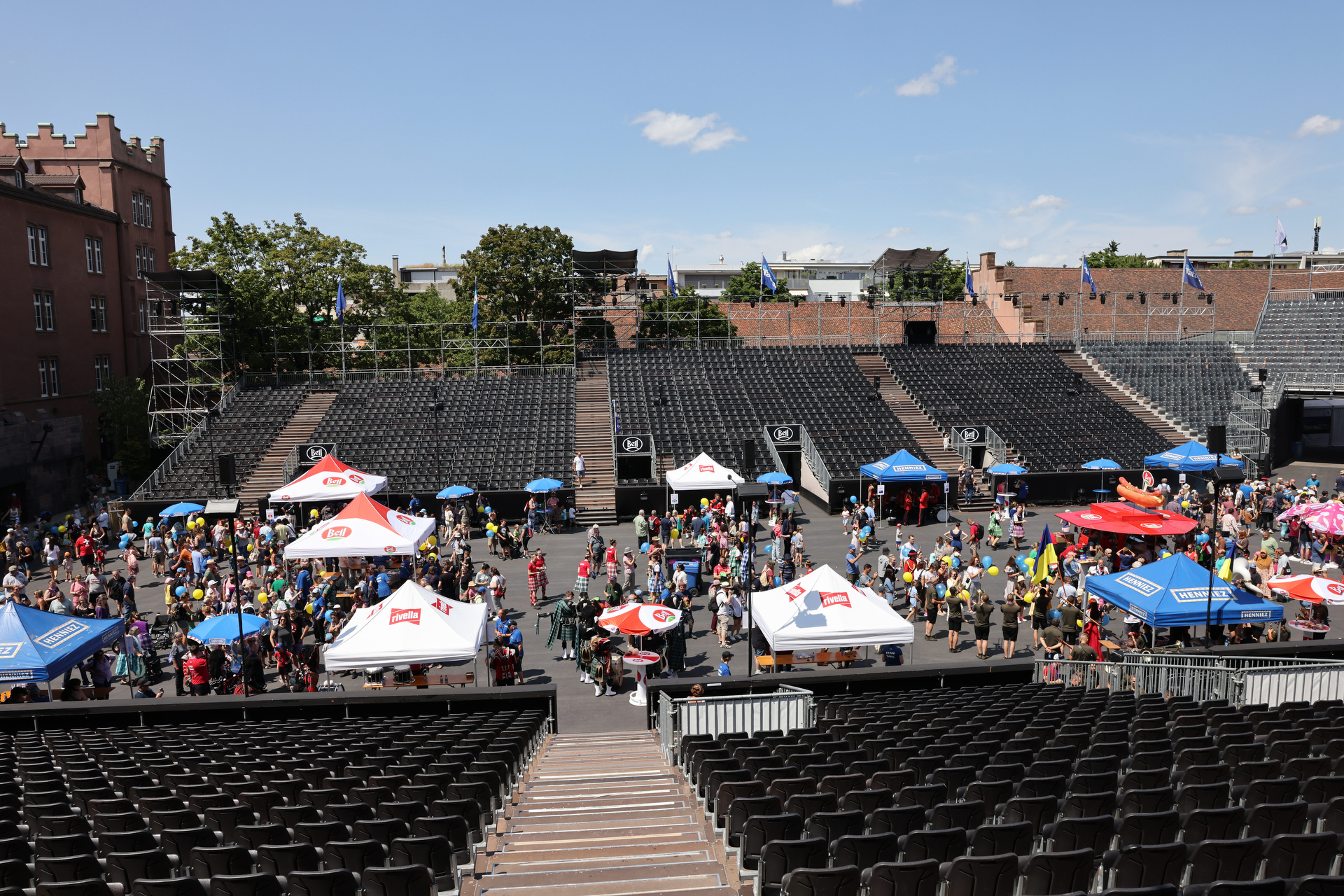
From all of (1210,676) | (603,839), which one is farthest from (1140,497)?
(603,839)

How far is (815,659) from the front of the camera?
18078 mm

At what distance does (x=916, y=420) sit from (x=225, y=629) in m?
32.8

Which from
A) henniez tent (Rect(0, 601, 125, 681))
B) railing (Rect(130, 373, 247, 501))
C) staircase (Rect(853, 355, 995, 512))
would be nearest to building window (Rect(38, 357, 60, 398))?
railing (Rect(130, 373, 247, 501))

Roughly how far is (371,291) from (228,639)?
38.1 meters

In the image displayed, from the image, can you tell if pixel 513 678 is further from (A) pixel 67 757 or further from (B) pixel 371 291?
(B) pixel 371 291

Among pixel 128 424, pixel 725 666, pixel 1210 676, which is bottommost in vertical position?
pixel 725 666

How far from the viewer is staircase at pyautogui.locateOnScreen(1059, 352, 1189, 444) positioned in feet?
135

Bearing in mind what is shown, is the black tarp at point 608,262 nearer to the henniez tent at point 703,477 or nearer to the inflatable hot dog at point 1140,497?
the henniez tent at point 703,477

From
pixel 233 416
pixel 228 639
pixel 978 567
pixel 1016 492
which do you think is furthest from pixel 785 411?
pixel 228 639

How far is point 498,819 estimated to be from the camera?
28.7ft

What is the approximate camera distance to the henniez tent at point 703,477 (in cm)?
2959

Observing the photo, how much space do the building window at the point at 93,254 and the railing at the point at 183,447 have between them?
369 inches

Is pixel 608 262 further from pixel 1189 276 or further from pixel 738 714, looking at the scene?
pixel 738 714

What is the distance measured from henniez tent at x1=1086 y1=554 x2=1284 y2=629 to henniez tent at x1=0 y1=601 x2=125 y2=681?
18.7 m
